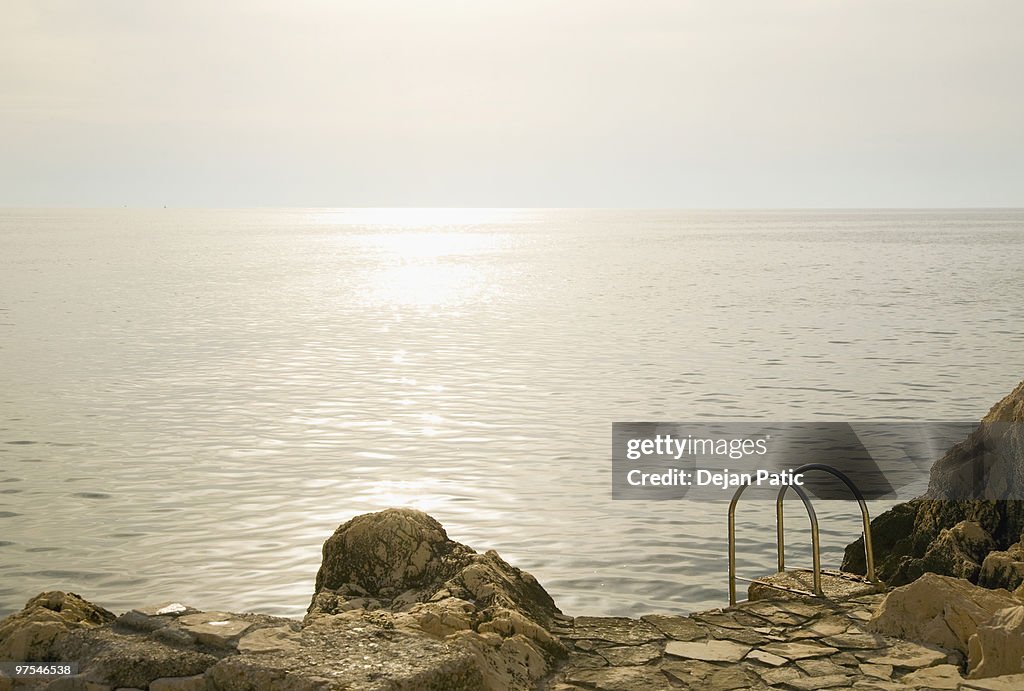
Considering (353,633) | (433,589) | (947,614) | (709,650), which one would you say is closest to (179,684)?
(353,633)

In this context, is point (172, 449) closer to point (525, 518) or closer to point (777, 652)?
point (525, 518)

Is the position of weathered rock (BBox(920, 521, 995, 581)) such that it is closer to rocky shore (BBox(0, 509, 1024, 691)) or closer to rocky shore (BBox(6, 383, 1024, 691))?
rocky shore (BBox(6, 383, 1024, 691))

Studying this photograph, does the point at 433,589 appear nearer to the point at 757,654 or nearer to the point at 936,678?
the point at 757,654

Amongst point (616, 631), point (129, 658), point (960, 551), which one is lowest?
point (616, 631)

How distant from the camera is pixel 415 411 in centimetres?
2036

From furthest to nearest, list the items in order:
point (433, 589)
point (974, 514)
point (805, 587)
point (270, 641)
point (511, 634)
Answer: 1. point (974, 514)
2. point (805, 587)
3. point (433, 589)
4. point (511, 634)
5. point (270, 641)

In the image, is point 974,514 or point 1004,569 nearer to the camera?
point 1004,569

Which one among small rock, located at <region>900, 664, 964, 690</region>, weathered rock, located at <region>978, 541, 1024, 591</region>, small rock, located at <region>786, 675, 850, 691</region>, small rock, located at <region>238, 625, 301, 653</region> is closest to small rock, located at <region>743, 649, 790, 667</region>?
small rock, located at <region>786, 675, 850, 691</region>

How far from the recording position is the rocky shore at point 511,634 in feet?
19.8

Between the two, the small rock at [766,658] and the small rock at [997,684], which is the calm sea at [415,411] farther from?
the small rock at [997,684]

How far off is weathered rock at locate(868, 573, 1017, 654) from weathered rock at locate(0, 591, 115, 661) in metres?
5.25

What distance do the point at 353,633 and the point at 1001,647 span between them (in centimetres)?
394

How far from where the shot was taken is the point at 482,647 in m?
6.81

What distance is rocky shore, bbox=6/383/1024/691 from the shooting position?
6.03 m
